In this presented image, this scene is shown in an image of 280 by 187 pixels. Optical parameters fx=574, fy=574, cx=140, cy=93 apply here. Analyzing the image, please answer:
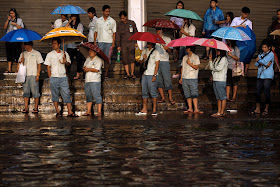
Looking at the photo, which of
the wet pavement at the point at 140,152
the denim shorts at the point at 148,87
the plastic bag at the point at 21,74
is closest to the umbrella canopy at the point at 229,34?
the denim shorts at the point at 148,87

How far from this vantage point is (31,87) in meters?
14.2

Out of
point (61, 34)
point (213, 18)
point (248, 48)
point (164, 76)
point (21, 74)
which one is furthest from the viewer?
point (213, 18)

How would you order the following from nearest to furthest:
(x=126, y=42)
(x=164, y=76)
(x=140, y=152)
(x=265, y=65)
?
(x=140, y=152), (x=265, y=65), (x=164, y=76), (x=126, y=42)

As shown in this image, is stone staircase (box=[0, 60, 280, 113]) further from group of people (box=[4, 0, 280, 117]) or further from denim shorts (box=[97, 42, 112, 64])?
denim shorts (box=[97, 42, 112, 64])

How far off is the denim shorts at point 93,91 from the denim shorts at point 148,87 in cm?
105

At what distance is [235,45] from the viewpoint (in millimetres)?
14258

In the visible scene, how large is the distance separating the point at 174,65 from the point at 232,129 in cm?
650

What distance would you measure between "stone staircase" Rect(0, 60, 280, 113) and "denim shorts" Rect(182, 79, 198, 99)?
87 cm

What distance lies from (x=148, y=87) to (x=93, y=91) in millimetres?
1311

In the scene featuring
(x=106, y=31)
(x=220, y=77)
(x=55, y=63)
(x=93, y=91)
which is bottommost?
(x=93, y=91)

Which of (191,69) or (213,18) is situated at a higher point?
(213,18)

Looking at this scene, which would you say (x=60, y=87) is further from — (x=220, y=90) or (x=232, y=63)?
(x=232, y=63)

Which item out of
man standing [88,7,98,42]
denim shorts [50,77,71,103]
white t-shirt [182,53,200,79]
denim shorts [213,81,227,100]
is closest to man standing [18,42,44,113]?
denim shorts [50,77,71,103]

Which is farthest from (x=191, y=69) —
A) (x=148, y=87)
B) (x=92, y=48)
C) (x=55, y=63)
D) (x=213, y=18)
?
(x=213, y=18)
